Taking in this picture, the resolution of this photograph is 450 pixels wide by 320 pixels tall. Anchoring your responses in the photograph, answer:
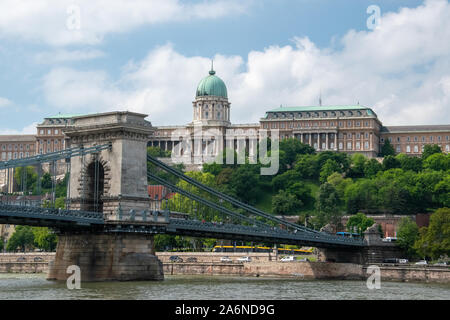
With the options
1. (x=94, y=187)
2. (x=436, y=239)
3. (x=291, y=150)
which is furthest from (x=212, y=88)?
(x=94, y=187)

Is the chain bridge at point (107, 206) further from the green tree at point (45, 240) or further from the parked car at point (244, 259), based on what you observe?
the green tree at point (45, 240)

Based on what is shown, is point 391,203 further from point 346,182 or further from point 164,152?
point 164,152

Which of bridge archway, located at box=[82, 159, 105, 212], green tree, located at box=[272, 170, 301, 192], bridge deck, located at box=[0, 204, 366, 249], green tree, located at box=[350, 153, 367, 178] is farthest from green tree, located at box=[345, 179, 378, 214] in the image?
bridge archway, located at box=[82, 159, 105, 212]

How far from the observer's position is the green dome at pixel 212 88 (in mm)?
175625

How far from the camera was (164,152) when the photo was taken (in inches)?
6634

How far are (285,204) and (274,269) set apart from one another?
50.6 metres

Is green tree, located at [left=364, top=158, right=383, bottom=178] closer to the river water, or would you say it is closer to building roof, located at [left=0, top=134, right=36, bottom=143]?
building roof, located at [left=0, top=134, right=36, bottom=143]

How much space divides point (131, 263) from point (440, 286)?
72.6 feet

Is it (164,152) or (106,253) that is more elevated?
(164,152)

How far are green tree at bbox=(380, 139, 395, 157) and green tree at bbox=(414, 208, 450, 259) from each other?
9366 centimetres

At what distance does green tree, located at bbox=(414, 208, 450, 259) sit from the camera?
6962 centimetres

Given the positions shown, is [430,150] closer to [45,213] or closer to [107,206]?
[107,206]

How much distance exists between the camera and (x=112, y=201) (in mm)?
53250
